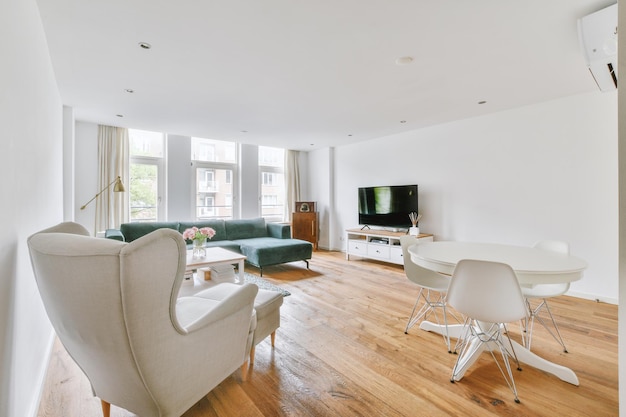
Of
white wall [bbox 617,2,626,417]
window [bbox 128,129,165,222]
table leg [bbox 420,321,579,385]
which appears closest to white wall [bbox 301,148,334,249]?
window [bbox 128,129,165,222]

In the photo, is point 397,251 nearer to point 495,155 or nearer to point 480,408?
point 495,155

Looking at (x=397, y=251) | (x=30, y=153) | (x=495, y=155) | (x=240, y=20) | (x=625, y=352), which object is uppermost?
(x=240, y=20)

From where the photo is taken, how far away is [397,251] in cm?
467

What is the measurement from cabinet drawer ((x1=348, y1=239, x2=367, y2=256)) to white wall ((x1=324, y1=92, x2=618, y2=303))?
108 cm

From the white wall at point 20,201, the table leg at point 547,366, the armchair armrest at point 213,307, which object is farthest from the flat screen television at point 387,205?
the white wall at point 20,201

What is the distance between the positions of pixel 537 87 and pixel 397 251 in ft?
9.12

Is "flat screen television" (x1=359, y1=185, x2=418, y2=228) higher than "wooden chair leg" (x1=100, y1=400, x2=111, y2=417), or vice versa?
"flat screen television" (x1=359, y1=185, x2=418, y2=228)

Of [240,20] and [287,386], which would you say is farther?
[240,20]

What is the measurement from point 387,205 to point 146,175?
4.37 metres

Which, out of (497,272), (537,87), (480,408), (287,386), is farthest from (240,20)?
(537,87)

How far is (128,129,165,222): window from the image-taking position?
4953 millimetres

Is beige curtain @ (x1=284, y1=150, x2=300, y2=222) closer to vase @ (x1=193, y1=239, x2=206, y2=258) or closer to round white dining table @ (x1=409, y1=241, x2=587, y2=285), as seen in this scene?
vase @ (x1=193, y1=239, x2=206, y2=258)

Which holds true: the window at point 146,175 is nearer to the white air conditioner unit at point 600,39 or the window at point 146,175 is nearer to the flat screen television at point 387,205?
the flat screen television at point 387,205

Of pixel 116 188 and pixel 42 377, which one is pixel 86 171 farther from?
pixel 42 377
